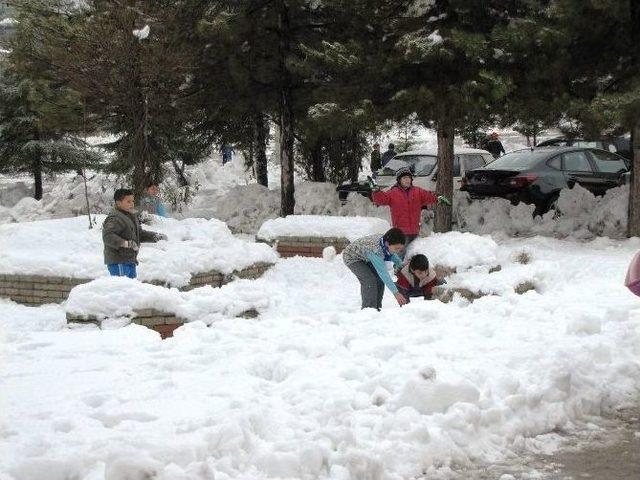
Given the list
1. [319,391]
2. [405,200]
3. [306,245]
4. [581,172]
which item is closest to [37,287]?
[306,245]

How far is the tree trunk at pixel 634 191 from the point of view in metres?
12.6

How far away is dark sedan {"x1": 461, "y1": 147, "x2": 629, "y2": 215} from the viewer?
1471 cm

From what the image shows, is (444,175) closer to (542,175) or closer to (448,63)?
(542,175)

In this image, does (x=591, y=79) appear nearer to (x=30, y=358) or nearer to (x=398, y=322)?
(x=398, y=322)

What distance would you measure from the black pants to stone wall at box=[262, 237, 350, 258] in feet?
11.6

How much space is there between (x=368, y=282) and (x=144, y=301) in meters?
2.52

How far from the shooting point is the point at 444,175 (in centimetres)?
1405

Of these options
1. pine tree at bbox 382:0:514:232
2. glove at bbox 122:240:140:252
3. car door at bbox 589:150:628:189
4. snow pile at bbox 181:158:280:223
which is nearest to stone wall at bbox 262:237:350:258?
pine tree at bbox 382:0:514:232

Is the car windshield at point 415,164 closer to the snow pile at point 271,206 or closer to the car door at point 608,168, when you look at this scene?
the snow pile at point 271,206

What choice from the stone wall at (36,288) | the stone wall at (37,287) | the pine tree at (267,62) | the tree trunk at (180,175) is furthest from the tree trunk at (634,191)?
the tree trunk at (180,175)

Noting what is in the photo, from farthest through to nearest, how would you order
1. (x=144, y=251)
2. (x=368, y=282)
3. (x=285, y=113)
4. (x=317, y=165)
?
(x=317, y=165), (x=285, y=113), (x=144, y=251), (x=368, y=282)

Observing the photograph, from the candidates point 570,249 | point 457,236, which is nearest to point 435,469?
point 457,236

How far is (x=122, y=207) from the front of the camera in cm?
929

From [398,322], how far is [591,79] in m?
7.30
